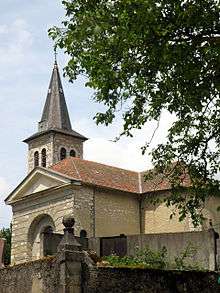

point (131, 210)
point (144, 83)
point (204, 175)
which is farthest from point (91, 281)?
point (131, 210)

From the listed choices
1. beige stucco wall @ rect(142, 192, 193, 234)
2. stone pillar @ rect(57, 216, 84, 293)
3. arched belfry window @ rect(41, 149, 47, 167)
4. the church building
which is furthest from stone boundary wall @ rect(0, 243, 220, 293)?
arched belfry window @ rect(41, 149, 47, 167)

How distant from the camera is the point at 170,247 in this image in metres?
21.1

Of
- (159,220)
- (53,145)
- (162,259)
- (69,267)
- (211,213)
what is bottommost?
(69,267)

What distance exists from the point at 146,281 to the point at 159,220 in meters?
21.4

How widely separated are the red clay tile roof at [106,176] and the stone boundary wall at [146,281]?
62.6ft

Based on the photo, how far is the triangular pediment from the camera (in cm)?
3656

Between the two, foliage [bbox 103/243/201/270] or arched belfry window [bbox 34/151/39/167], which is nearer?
foliage [bbox 103/243/201/270]

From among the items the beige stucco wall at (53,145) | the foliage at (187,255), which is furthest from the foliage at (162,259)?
the beige stucco wall at (53,145)

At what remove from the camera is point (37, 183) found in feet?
126

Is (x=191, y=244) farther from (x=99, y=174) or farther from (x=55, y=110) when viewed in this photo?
(x=55, y=110)

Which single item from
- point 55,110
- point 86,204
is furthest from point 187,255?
point 55,110

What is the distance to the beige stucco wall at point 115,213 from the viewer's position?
3581 centimetres

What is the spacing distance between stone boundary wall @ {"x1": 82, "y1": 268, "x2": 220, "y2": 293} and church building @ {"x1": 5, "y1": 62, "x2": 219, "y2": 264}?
1846 centimetres

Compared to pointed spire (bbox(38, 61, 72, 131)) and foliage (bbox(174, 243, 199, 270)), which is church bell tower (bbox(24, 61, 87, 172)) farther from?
foliage (bbox(174, 243, 199, 270))
